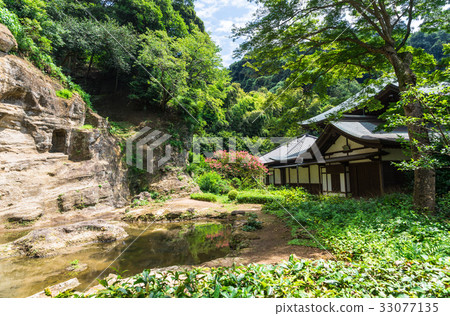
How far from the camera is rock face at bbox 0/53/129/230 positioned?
8383 millimetres

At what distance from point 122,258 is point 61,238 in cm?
236

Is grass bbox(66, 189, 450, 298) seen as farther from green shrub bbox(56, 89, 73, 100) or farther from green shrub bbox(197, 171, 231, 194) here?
green shrub bbox(197, 171, 231, 194)

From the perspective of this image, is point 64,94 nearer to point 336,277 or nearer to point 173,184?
point 173,184

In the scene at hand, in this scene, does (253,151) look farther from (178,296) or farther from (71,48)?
(178,296)

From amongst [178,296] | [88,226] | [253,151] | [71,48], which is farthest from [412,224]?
[253,151]

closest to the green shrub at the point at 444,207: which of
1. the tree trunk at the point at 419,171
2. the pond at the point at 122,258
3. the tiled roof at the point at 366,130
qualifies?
the tree trunk at the point at 419,171

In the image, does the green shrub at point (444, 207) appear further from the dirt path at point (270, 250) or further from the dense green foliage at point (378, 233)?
the dirt path at point (270, 250)

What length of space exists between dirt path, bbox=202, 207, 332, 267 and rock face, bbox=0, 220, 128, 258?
14.1ft

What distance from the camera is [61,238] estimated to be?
6.05 m

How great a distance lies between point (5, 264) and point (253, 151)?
23.5m

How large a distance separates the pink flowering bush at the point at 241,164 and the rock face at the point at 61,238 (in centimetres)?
1016

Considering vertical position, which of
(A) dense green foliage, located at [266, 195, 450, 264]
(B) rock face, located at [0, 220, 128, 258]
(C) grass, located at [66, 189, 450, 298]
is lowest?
(B) rock face, located at [0, 220, 128, 258]

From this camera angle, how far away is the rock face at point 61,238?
5.43 m

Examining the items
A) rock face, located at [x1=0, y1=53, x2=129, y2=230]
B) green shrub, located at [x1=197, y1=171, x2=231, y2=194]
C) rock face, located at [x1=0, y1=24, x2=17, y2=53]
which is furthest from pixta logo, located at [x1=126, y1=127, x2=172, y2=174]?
rock face, located at [x1=0, y1=24, x2=17, y2=53]
